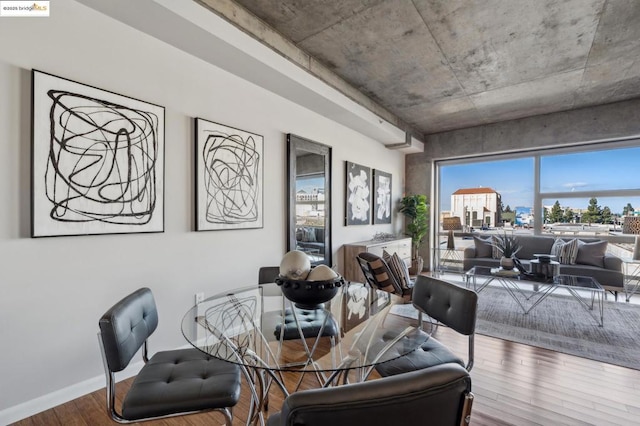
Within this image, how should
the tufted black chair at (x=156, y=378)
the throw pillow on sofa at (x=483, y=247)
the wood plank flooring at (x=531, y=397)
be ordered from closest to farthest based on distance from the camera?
the tufted black chair at (x=156, y=378)
the wood plank flooring at (x=531, y=397)
the throw pillow on sofa at (x=483, y=247)

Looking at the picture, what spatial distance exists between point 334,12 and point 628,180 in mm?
5387

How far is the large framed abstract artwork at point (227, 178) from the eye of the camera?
2.54 m

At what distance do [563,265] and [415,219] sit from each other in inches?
96.4

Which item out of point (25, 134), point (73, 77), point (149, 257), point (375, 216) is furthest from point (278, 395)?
point (375, 216)

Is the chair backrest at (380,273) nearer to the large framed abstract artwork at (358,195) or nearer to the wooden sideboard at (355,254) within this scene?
the wooden sideboard at (355,254)

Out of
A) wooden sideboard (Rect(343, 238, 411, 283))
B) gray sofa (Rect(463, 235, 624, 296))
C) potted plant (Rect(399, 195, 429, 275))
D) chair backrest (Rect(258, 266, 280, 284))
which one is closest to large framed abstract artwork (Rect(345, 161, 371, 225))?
wooden sideboard (Rect(343, 238, 411, 283))

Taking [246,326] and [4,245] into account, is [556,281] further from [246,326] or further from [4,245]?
[4,245]

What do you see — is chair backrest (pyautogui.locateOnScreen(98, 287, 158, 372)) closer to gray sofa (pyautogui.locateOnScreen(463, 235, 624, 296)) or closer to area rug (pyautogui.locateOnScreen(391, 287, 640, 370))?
area rug (pyautogui.locateOnScreen(391, 287, 640, 370))

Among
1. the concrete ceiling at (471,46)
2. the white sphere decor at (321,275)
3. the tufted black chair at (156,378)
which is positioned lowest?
the tufted black chair at (156,378)

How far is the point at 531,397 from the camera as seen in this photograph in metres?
1.96

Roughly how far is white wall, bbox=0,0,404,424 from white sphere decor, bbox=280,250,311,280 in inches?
47.9

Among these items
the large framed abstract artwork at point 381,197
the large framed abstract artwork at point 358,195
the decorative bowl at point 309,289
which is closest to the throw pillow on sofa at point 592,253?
the large framed abstract artwork at point 381,197

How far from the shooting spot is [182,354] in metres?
1.60

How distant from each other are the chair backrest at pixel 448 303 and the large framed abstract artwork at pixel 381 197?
11.0 ft
